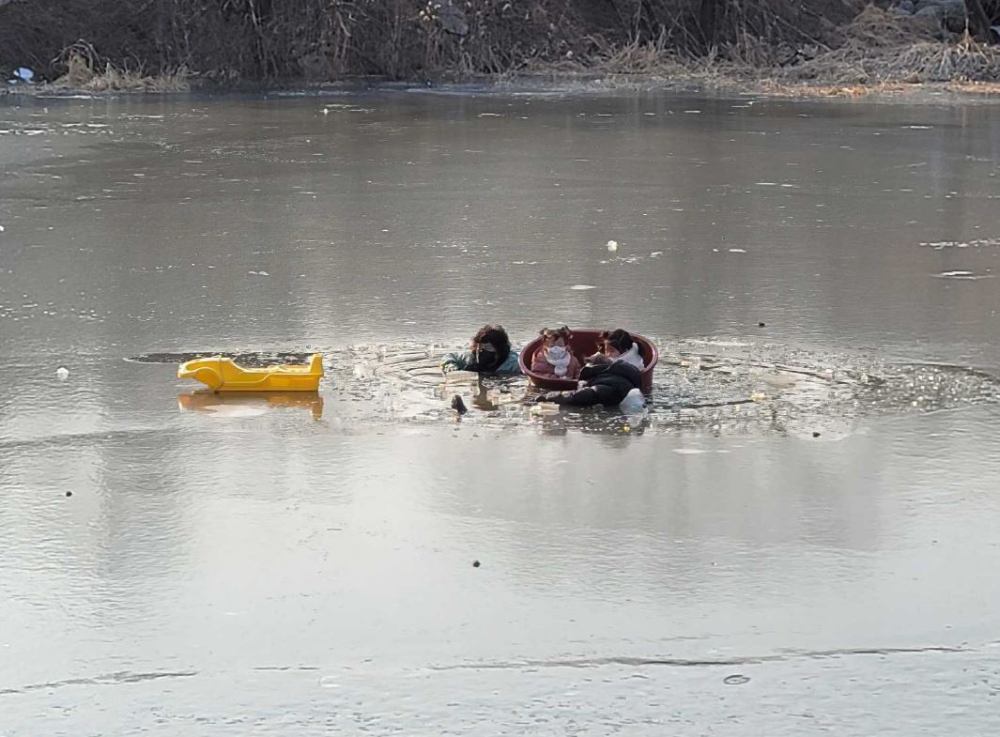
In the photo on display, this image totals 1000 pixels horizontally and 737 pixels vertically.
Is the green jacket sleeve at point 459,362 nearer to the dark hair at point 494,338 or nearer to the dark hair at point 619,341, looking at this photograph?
the dark hair at point 494,338

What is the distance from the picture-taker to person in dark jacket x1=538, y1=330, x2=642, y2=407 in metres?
7.50

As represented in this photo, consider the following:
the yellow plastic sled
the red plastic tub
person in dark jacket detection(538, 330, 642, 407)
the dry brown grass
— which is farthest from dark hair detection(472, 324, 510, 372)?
the dry brown grass

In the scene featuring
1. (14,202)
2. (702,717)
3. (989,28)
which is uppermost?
(989,28)

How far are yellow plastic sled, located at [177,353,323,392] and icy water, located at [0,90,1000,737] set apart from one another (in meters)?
0.11

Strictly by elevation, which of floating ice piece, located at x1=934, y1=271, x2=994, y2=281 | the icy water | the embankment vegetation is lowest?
the icy water

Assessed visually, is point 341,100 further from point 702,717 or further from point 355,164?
point 702,717

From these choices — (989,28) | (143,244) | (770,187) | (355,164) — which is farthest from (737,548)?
(989,28)

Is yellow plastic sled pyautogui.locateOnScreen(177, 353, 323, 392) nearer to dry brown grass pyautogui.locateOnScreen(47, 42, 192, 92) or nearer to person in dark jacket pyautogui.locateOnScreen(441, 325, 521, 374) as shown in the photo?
person in dark jacket pyautogui.locateOnScreen(441, 325, 521, 374)

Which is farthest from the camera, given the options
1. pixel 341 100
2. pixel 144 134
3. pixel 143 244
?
pixel 341 100

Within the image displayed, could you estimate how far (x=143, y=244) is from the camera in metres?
12.2

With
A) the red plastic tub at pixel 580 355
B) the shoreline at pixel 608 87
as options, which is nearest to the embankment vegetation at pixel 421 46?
the shoreline at pixel 608 87

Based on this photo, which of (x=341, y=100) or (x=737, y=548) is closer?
(x=737, y=548)

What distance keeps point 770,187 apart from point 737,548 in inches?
393

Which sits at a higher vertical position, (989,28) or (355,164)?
(989,28)
